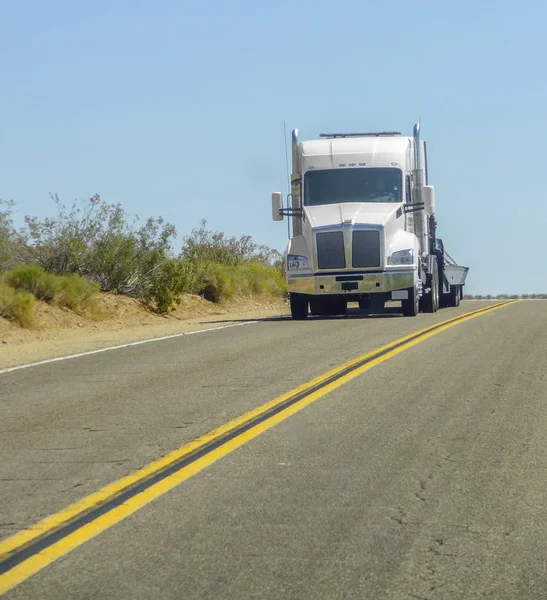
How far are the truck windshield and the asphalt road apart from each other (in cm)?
1031

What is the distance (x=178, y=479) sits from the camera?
704 centimetres

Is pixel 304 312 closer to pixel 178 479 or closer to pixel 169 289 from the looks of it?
pixel 169 289

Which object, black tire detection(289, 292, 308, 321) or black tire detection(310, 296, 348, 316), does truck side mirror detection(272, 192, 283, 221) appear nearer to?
black tire detection(289, 292, 308, 321)

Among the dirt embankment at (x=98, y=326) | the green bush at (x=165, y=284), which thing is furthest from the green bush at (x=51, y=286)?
the green bush at (x=165, y=284)

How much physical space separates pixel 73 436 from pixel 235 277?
2528 cm

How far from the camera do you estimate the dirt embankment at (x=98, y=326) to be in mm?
17781

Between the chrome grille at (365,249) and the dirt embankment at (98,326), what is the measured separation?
313cm

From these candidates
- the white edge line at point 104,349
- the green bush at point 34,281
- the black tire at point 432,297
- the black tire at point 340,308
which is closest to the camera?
the white edge line at point 104,349

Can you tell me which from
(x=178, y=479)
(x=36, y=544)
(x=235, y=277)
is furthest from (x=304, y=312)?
(x=36, y=544)

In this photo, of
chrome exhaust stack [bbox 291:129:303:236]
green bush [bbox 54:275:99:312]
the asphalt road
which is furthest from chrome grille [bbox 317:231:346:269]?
the asphalt road

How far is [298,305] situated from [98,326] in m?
4.37

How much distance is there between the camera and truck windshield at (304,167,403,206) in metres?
23.7

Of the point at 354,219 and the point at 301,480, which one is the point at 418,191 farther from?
the point at 301,480

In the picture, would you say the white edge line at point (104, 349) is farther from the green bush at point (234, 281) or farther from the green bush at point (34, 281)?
the green bush at point (234, 281)
